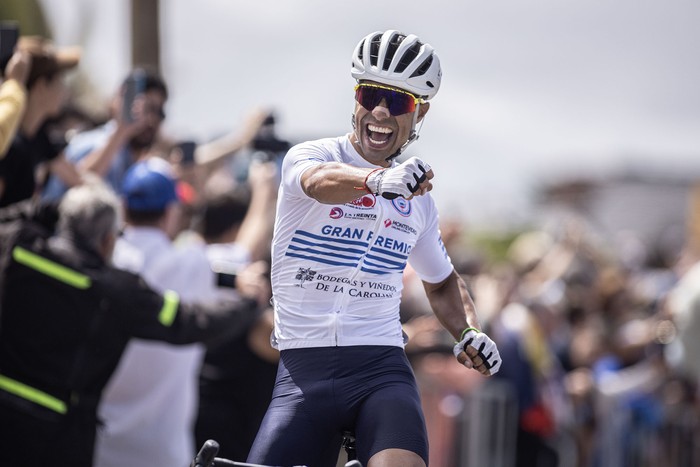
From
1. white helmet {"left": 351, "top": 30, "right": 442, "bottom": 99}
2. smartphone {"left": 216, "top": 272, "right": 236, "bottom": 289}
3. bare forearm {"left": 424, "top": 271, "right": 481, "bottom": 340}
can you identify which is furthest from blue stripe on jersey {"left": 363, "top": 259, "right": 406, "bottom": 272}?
smartphone {"left": 216, "top": 272, "right": 236, "bottom": 289}

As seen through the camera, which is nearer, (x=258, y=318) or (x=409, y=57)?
(x=409, y=57)

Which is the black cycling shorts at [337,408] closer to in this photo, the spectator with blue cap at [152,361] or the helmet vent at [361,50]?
the helmet vent at [361,50]

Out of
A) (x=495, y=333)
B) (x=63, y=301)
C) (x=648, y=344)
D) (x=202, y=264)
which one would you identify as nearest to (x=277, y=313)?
(x=63, y=301)

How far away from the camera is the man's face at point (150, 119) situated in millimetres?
7469

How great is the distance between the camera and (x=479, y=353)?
4879mm

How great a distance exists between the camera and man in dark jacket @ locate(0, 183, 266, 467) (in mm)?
5781

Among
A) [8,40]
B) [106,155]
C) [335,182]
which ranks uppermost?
[8,40]

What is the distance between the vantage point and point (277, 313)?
5.02 metres

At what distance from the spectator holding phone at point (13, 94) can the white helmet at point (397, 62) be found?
72.2 inches

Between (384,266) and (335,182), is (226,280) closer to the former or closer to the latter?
(384,266)

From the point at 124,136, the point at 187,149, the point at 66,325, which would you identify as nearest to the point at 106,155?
the point at 124,136

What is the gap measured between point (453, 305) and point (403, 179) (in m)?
1.20

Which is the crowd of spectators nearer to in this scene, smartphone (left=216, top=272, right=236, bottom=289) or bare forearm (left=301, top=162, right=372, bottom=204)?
smartphone (left=216, top=272, right=236, bottom=289)

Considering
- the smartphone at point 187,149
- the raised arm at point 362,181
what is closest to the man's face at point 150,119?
the smartphone at point 187,149
